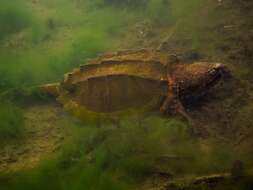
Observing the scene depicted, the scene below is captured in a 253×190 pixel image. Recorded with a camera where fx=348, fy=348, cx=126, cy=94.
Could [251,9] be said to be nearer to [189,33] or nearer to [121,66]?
[189,33]

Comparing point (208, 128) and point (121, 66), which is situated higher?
point (121, 66)

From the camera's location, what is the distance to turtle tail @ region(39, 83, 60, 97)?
7.26 m

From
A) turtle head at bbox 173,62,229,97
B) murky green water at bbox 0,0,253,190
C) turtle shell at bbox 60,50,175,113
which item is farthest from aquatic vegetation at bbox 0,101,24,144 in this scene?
turtle head at bbox 173,62,229,97

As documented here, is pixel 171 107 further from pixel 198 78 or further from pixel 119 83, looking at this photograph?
pixel 119 83

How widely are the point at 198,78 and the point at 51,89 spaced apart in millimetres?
3058

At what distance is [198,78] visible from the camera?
6.39 meters

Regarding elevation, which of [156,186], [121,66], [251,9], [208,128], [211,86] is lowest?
[156,186]

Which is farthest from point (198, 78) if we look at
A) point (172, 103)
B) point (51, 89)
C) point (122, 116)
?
point (51, 89)

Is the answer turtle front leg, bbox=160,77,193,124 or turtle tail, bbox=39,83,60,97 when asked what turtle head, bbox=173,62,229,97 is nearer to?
turtle front leg, bbox=160,77,193,124

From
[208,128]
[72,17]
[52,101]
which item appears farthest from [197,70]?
[72,17]

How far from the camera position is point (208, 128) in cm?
601

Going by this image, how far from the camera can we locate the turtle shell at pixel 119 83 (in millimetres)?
6301

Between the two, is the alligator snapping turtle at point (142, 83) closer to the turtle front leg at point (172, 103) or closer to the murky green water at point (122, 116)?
the turtle front leg at point (172, 103)

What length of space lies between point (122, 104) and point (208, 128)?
5.15ft
